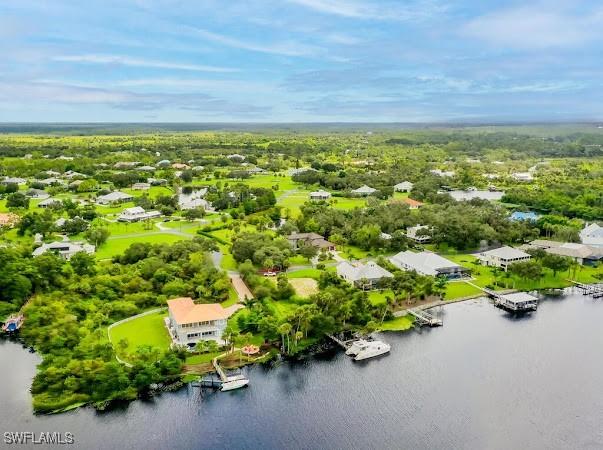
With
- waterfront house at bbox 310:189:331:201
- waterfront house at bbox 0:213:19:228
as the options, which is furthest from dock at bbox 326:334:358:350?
waterfront house at bbox 310:189:331:201

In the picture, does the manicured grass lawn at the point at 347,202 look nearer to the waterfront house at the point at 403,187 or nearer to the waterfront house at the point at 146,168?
the waterfront house at the point at 403,187

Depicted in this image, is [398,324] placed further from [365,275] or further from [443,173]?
[443,173]

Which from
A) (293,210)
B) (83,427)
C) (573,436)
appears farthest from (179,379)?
(293,210)

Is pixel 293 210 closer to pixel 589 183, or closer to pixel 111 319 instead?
pixel 111 319

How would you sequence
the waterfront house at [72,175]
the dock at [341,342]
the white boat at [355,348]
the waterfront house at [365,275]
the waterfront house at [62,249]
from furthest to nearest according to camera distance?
the waterfront house at [72,175] → the waterfront house at [62,249] → the waterfront house at [365,275] → the dock at [341,342] → the white boat at [355,348]

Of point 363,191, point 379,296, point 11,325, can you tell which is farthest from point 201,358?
point 363,191

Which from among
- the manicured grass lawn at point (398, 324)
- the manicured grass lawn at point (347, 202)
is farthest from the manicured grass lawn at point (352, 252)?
the manicured grass lawn at point (347, 202)
